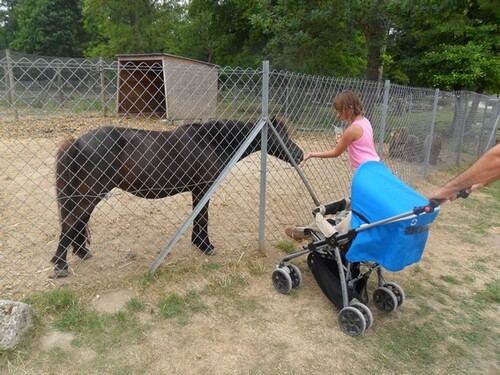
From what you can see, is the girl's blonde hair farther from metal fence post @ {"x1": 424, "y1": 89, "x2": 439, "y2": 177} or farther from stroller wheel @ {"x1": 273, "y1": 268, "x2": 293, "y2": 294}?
metal fence post @ {"x1": 424, "y1": 89, "x2": 439, "y2": 177}

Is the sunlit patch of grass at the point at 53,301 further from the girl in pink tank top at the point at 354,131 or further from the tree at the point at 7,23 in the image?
the tree at the point at 7,23

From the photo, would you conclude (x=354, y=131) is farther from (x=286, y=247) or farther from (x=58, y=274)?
(x=58, y=274)

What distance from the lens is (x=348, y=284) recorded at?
286 cm

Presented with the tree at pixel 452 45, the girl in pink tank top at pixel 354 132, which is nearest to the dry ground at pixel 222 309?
the girl in pink tank top at pixel 354 132

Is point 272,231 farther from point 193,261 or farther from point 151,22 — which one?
point 151,22

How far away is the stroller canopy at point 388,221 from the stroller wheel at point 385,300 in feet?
2.14

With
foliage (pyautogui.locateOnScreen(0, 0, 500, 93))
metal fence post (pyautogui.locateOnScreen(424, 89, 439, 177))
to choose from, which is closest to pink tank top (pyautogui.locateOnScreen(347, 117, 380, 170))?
metal fence post (pyautogui.locateOnScreen(424, 89, 439, 177))

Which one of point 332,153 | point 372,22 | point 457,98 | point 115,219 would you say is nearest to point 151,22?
point 372,22

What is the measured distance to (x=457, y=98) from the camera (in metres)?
8.04

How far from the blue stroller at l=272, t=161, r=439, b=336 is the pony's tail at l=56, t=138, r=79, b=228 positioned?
195 cm

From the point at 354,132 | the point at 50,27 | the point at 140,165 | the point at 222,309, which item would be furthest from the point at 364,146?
the point at 50,27

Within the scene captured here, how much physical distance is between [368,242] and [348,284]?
1.95 ft

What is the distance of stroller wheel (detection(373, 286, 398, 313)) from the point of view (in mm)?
3000

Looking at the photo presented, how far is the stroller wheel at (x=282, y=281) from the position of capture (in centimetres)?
318
